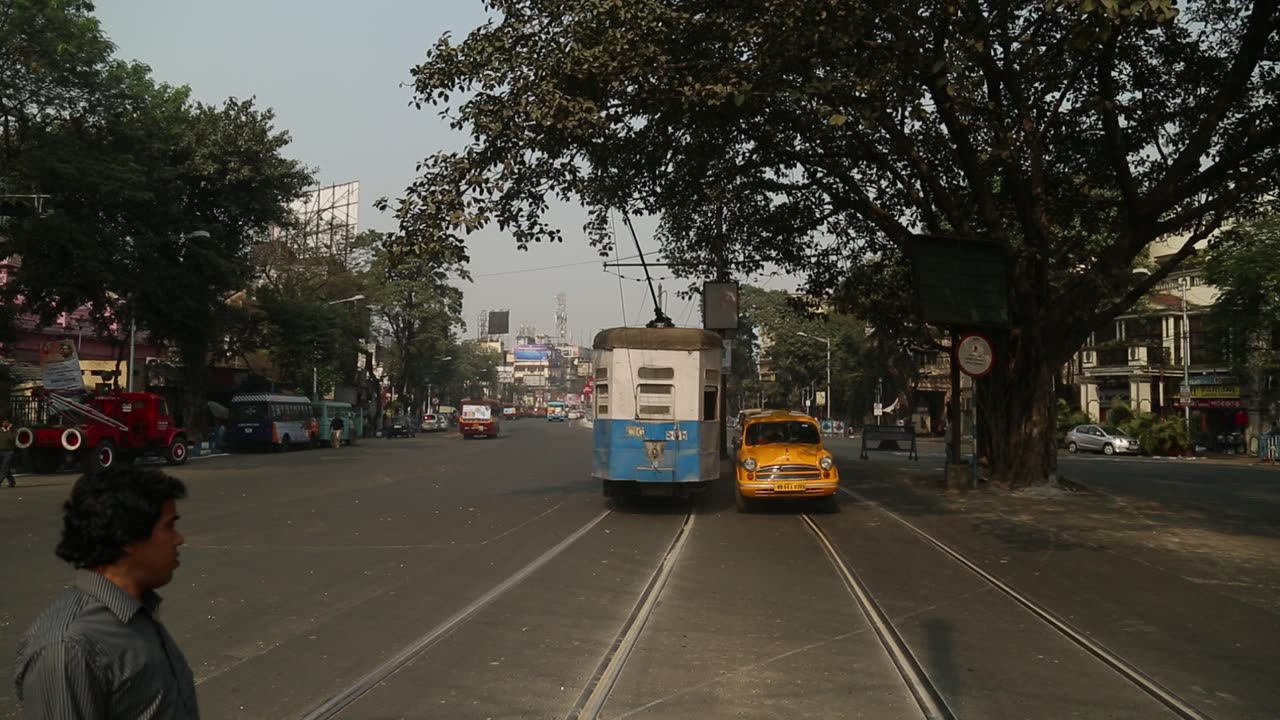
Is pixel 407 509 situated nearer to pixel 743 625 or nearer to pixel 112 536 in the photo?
pixel 743 625

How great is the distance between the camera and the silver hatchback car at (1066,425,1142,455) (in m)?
43.6

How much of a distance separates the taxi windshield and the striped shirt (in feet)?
49.8

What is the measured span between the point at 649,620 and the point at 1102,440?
4260cm

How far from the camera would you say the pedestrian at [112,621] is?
6.88ft

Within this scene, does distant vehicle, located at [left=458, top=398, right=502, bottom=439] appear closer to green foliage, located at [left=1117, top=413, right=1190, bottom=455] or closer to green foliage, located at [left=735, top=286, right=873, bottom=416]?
green foliage, located at [left=735, top=286, right=873, bottom=416]

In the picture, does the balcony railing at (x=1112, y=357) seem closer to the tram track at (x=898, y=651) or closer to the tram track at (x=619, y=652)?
the tram track at (x=898, y=651)

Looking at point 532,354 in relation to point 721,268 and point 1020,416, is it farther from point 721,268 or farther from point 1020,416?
point 1020,416

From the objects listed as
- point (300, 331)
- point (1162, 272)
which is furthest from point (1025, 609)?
point (300, 331)

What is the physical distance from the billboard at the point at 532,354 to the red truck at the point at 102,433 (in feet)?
497

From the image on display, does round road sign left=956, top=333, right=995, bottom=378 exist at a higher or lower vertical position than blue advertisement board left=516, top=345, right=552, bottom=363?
lower

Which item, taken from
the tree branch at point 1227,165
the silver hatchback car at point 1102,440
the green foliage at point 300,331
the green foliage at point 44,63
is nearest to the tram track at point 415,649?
the tree branch at point 1227,165

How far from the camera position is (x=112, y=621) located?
2.18 metres

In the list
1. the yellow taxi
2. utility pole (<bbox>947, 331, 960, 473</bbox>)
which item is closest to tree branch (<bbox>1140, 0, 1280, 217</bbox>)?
utility pole (<bbox>947, 331, 960, 473</bbox>)

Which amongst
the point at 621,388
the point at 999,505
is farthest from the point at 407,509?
the point at 999,505
